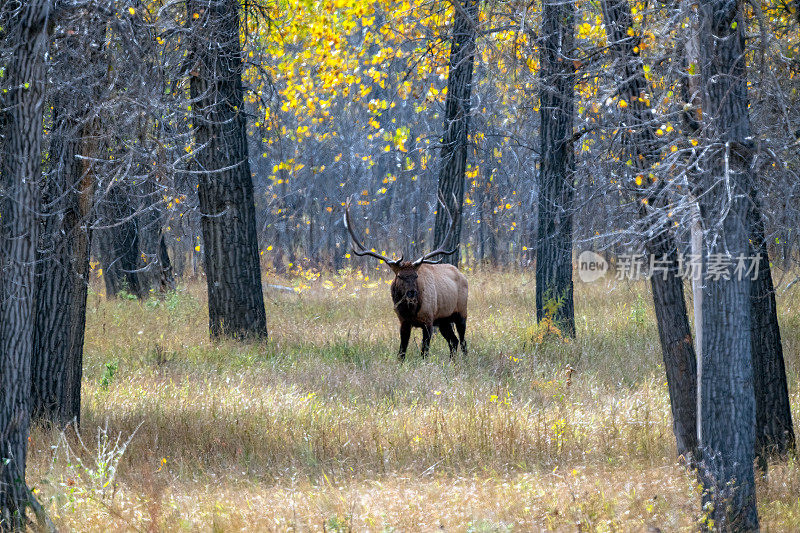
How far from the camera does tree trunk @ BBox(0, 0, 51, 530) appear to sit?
464cm

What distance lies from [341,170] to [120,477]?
1191 inches

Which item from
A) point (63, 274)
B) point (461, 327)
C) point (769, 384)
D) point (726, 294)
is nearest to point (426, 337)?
point (461, 327)

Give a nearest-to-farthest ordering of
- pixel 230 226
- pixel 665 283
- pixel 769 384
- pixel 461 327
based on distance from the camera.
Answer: pixel 665 283, pixel 769 384, pixel 230 226, pixel 461 327

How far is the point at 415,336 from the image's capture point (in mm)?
12250

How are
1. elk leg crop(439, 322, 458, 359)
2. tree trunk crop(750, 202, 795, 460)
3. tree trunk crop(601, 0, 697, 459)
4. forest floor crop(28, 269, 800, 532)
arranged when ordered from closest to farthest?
forest floor crop(28, 269, 800, 532) < tree trunk crop(601, 0, 697, 459) < tree trunk crop(750, 202, 795, 460) < elk leg crop(439, 322, 458, 359)

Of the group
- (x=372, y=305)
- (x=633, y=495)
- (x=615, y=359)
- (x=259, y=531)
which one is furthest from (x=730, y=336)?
(x=372, y=305)

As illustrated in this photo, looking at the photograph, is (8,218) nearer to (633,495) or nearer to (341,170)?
(633,495)

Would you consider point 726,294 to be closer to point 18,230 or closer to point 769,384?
point 769,384

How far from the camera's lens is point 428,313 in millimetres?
11133

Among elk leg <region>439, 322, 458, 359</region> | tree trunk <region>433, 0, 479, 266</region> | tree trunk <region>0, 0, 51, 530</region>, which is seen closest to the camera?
tree trunk <region>0, 0, 51, 530</region>

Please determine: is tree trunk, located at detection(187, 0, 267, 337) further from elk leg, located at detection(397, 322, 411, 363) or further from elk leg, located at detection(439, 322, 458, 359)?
elk leg, located at detection(439, 322, 458, 359)

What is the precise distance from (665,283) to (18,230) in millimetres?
4472

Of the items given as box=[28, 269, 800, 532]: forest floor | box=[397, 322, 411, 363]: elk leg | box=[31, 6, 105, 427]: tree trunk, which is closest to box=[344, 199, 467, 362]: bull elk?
box=[397, 322, 411, 363]: elk leg

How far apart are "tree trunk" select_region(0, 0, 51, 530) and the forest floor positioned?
324 mm
